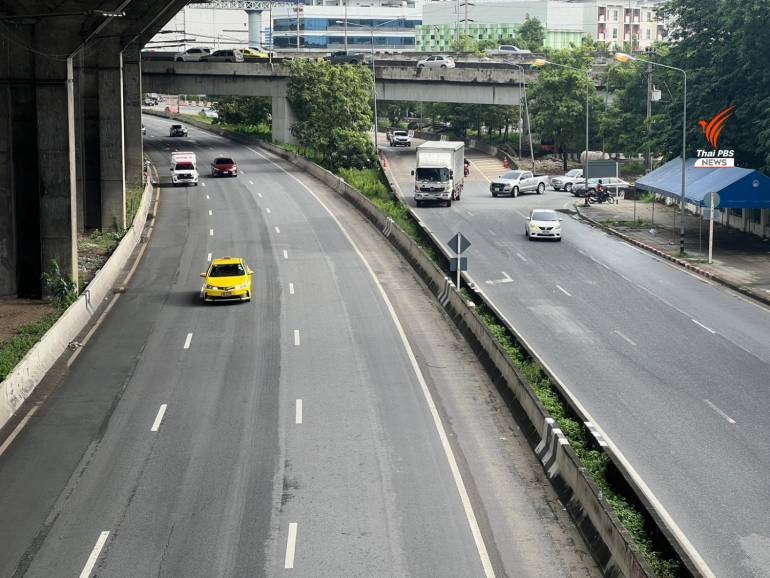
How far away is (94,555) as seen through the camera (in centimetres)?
2033

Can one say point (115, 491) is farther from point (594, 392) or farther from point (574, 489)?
point (594, 392)

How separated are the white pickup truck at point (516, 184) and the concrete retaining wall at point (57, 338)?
3224 cm

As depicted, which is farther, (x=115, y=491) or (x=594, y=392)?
(x=594, y=392)

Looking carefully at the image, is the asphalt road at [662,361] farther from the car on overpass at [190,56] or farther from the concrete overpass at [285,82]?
the car on overpass at [190,56]

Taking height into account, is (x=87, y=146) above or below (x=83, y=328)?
above

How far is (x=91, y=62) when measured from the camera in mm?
64375

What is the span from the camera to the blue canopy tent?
185 ft

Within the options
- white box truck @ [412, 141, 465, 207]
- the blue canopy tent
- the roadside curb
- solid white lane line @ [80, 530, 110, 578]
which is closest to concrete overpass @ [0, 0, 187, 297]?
→ solid white lane line @ [80, 530, 110, 578]

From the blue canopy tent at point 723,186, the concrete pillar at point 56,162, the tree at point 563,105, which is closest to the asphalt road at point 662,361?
the blue canopy tent at point 723,186

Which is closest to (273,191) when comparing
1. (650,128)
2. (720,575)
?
(650,128)

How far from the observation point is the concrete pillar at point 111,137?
63156mm

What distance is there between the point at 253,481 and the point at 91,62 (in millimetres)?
45395

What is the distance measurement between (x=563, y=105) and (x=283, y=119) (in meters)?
24.8

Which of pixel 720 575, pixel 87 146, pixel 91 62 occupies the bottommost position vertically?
pixel 720 575
